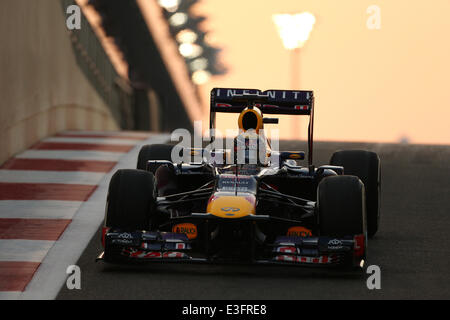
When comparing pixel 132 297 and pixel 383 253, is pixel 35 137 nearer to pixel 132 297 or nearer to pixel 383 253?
pixel 383 253

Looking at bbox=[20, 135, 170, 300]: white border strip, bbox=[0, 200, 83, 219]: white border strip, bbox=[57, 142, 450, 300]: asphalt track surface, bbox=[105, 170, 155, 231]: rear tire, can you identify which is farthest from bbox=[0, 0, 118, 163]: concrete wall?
bbox=[105, 170, 155, 231]: rear tire

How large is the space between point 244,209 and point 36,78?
9.11 metres

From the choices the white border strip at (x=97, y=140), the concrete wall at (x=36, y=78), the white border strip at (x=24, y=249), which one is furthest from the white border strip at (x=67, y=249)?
the white border strip at (x=97, y=140)

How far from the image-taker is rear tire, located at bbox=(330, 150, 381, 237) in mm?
10383

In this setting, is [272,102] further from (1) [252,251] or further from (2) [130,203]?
(1) [252,251]

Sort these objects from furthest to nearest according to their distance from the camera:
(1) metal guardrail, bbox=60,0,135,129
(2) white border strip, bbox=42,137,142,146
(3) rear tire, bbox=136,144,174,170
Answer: (1) metal guardrail, bbox=60,0,135,129, (2) white border strip, bbox=42,137,142,146, (3) rear tire, bbox=136,144,174,170

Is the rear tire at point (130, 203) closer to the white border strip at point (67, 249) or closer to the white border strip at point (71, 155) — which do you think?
the white border strip at point (67, 249)

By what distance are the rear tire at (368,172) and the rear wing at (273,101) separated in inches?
24.9

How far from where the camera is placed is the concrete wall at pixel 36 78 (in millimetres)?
14711

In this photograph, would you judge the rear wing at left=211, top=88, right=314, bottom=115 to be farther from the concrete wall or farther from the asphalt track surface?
the concrete wall

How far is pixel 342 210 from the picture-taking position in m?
8.59

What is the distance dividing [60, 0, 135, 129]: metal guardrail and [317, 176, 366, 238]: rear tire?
12004 millimetres

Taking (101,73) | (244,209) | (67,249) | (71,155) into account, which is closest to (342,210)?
(244,209)
